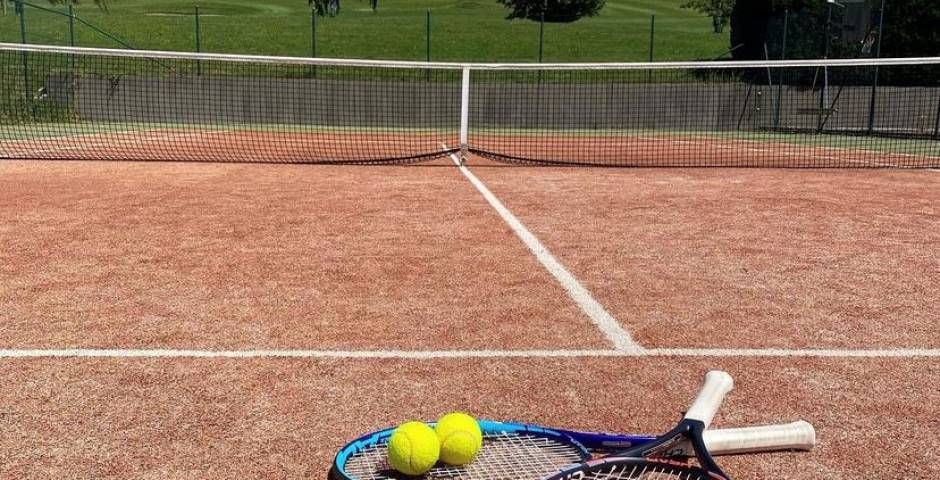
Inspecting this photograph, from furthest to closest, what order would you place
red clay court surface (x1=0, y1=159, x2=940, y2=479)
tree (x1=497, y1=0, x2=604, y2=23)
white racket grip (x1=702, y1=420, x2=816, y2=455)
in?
tree (x1=497, y1=0, x2=604, y2=23), red clay court surface (x1=0, y1=159, x2=940, y2=479), white racket grip (x1=702, y1=420, x2=816, y2=455)

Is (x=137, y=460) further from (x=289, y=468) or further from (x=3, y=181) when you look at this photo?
(x=3, y=181)

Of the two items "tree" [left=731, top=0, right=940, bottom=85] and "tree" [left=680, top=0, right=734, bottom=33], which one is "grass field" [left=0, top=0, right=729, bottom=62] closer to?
"tree" [left=680, top=0, right=734, bottom=33]

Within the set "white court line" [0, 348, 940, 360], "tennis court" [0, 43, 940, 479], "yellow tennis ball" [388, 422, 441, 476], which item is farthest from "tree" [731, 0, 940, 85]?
"yellow tennis ball" [388, 422, 441, 476]

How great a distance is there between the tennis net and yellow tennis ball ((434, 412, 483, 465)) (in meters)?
14.1

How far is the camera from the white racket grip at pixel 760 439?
107 inches

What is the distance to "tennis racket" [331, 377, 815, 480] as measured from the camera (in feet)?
8.54

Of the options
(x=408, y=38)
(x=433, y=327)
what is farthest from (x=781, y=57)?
(x=433, y=327)

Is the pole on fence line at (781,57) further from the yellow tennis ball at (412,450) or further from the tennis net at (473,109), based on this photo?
the yellow tennis ball at (412,450)

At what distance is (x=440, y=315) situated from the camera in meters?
4.57

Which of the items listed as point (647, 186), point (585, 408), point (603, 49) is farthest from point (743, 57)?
point (585, 408)

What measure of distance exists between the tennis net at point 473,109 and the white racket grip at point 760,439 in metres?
13.8

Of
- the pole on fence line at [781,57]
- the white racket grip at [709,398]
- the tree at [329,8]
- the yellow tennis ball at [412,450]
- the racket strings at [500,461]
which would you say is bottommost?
the racket strings at [500,461]

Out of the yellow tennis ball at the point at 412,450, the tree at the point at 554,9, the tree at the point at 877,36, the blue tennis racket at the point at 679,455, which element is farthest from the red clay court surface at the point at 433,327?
the tree at the point at 554,9

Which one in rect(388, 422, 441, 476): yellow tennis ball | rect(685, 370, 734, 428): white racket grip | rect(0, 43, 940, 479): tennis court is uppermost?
rect(685, 370, 734, 428): white racket grip
